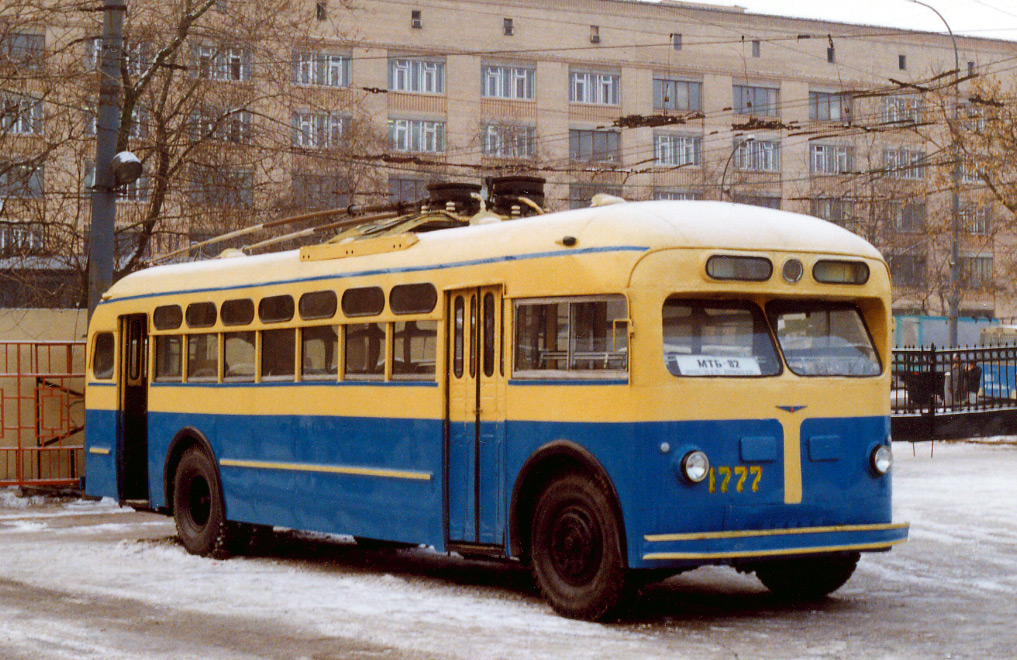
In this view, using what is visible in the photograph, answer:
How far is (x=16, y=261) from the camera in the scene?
81.5 ft

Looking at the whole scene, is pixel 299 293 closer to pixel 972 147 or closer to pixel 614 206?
pixel 614 206

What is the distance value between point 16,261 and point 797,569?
1711 cm

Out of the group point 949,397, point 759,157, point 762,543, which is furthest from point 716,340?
point 759,157

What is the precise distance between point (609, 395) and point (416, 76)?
4980cm

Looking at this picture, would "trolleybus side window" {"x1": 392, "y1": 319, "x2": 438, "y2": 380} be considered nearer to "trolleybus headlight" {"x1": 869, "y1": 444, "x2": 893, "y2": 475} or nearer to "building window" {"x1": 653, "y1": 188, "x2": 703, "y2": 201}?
"trolleybus headlight" {"x1": 869, "y1": 444, "x2": 893, "y2": 475}

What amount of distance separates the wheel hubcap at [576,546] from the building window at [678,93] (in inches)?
2105

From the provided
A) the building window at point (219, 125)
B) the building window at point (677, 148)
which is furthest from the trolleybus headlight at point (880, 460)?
the building window at point (677, 148)

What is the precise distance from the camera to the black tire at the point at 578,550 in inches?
378

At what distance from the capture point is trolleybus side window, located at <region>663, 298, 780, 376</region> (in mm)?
9711

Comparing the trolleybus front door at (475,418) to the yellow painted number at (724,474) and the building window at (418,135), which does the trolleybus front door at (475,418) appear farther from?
the building window at (418,135)

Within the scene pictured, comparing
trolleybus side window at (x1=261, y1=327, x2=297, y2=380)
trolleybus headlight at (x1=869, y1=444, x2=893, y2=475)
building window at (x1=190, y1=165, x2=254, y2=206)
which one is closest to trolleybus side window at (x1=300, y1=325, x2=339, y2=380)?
trolleybus side window at (x1=261, y1=327, x2=297, y2=380)

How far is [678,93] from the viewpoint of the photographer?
62.9 m

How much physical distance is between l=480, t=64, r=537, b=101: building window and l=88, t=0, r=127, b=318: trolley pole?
40287 mm

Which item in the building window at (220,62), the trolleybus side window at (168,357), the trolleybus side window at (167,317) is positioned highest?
the building window at (220,62)
